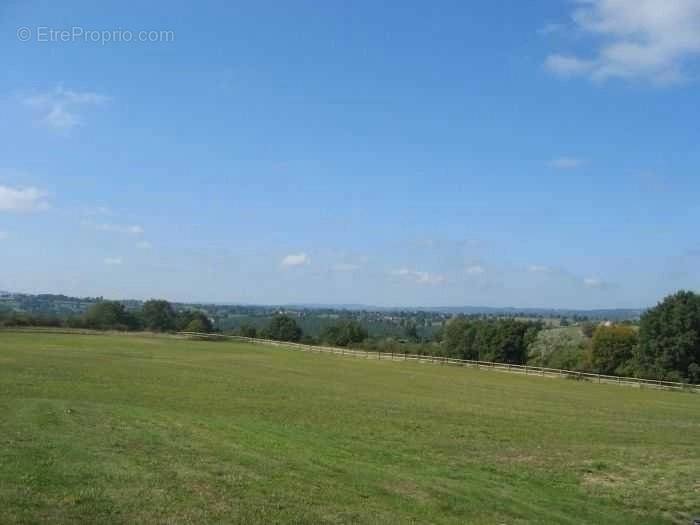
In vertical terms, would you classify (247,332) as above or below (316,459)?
below

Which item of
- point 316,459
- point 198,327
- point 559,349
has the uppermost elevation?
point 316,459

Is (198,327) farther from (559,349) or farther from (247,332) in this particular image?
(559,349)

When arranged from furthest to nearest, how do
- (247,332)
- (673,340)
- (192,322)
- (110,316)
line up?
(110,316)
(192,322)
(247,332)
(673,340)

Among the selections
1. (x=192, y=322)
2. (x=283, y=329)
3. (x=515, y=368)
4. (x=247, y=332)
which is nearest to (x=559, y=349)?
(x=515, y=368)

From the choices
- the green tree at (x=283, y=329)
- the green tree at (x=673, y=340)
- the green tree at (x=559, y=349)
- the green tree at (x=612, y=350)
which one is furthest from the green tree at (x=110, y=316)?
the green tree at (x=673, y=340)

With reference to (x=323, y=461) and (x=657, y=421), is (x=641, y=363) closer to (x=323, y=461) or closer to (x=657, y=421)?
(x=657, y=421)

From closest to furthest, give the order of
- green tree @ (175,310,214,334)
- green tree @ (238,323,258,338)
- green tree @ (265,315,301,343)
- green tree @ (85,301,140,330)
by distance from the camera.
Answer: green tree @ (265,315,301,343) < green tree @ (238,323,258,338) < green tree @ (175,310,214,334) < green tree @ (85,301,140,330)

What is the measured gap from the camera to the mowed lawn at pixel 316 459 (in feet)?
Answer: 33.7

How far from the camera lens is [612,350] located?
88188 millimetres

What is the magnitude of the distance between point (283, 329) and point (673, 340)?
3097 inches

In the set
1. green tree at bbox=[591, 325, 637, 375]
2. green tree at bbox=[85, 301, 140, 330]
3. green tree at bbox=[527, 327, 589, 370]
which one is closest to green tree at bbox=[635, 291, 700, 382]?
green tree at bbox=[591, 325, 637, 375]

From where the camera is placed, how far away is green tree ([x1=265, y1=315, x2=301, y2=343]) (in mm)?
135375

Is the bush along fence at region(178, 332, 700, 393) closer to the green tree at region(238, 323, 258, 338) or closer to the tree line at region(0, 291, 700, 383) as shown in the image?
the tree line at region(0, 291, 700, 383)

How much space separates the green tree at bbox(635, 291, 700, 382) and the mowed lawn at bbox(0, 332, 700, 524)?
44693mm
